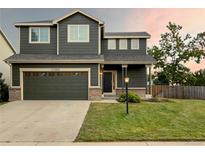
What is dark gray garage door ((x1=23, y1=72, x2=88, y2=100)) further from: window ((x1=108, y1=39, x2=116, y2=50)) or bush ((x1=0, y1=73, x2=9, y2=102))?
window ((x1=108, y1=39, x2=116, y2=50))

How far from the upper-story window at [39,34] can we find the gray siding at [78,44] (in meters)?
1.29

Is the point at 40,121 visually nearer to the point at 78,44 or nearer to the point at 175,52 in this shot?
the point at 78,44

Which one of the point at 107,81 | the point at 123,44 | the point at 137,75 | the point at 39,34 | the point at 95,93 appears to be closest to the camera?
the point at 95,93

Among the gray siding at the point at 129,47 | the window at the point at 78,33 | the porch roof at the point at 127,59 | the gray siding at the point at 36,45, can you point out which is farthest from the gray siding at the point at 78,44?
the gray siding at the point at 129,47

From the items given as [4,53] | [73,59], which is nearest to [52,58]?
[73,59]

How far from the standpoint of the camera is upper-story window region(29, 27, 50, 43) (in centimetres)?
2291

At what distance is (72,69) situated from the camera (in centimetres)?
2103

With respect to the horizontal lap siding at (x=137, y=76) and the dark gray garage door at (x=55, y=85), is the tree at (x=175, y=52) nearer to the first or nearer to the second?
the horizontal lap siding at (x=137, y=76)

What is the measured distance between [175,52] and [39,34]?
16.9 m

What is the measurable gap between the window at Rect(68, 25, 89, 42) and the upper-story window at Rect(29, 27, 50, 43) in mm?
1902

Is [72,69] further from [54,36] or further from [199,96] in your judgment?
Result: [199,96]

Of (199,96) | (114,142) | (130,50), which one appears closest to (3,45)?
(130,50)

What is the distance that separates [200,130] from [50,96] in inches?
476

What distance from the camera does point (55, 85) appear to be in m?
21.2
